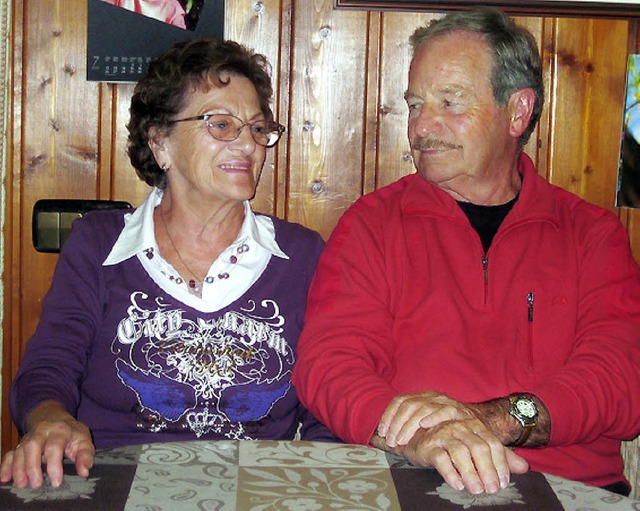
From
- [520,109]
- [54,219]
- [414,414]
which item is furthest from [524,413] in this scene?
[54,219]

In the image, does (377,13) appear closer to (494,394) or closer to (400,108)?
(400,108)

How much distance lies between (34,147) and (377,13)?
860 mm

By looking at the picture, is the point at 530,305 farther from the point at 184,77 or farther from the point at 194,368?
the point at 184,77

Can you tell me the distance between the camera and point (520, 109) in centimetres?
175

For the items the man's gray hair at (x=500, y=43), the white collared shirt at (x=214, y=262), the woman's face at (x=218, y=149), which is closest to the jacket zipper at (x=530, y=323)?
the man's gray hair at (x=500, y=43)

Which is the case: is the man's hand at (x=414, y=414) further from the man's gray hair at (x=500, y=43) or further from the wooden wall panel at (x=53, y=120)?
the wooden wall panel at (x=53, y=120)

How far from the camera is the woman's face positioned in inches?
68.2

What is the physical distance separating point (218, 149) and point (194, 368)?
460 millimetres

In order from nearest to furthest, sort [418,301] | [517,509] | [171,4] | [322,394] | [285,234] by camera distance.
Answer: [517,509] < [322,394] < [418,301] < [285,234] < [171,4]

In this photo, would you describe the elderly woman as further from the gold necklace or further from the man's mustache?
the man's mustache

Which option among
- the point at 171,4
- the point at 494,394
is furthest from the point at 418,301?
the point at 171,4

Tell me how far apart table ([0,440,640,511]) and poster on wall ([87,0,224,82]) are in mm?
1054

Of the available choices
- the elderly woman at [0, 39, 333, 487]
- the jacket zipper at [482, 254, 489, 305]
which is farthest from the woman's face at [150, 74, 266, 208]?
the jacket zipper at [482, 254, 489, 305]

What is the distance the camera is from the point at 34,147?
6.37 feet
